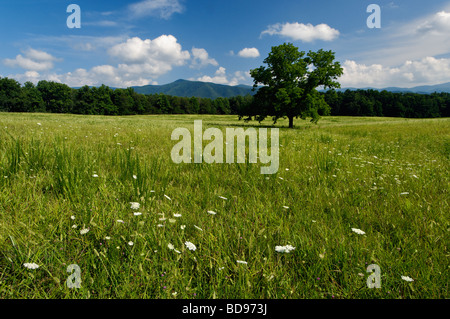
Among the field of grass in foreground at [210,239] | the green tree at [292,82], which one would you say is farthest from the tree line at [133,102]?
the field of grass in foreground at [210,239]

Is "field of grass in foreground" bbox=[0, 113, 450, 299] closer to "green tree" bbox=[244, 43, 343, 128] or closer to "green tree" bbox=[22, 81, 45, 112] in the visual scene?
"green tree" bbox=[244, 43, 343, 128]

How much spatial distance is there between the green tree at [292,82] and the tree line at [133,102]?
51.1 metres

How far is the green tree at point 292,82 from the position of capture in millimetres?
27531

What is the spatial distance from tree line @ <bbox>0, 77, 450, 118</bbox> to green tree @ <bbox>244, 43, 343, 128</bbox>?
5113cm

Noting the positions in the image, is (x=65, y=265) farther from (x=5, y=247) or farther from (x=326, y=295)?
(x=326, y=295)

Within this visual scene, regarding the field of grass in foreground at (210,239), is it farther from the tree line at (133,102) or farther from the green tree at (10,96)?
the green tree at (10,96)

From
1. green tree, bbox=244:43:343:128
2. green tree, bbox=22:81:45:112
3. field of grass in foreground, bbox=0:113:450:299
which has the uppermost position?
green tree, bbox=22:81:45:112

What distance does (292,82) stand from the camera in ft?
95.0

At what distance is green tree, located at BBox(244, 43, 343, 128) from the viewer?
2753 cm

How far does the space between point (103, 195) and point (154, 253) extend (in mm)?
1270

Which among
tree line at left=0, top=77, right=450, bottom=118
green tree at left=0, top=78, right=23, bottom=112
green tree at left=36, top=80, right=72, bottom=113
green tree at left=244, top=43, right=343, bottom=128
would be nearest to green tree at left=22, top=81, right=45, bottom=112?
tree line at left=0, top=77, right=450, bottom=118

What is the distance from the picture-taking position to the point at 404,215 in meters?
2.78

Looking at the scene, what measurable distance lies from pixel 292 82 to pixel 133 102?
88.2 metres
